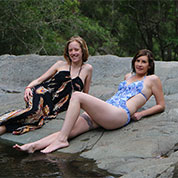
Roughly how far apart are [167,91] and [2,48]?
618cm

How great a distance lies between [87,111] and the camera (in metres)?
3.33

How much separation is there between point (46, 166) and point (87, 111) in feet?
2.61

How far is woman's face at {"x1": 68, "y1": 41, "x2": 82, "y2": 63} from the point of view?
4.04 meters

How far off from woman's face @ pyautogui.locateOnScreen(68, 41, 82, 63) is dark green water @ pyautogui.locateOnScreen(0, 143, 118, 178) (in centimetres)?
141

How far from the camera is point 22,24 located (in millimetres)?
8898

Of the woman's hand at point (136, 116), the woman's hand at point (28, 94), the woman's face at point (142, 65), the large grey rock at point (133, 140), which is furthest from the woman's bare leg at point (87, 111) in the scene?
the woman's hand at point (28, 94)

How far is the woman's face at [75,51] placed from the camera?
13.2 feet

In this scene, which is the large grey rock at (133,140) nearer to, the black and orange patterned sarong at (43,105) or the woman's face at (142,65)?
the black and orange patterned sarong at (43,105)

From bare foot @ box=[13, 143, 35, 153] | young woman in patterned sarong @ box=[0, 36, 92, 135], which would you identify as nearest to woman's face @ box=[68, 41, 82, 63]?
young woman in patterned sarong @ box=[0, 36, 92, 135]

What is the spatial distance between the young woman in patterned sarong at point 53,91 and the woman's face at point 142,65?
74 centimetres

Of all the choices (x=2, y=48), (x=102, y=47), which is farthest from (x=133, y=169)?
(x=102, y=47)

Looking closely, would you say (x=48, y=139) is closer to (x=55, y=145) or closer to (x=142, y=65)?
(x=55, y=145)

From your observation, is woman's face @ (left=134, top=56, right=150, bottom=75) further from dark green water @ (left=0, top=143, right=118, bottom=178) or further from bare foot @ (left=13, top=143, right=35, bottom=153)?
bare foot @ (left=13, top=143, right=35, bottom=153)

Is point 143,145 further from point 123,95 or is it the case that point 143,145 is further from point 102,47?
point 102,47
